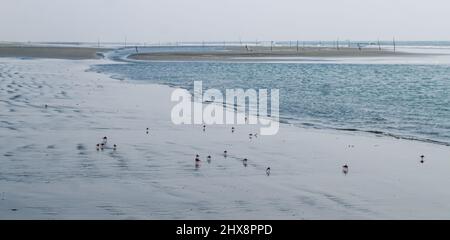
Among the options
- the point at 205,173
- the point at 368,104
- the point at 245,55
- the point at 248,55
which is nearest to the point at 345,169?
the point at 205,173

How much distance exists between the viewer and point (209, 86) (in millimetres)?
39656

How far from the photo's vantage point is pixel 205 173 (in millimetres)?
13500

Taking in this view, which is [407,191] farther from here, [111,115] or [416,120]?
[111,115]

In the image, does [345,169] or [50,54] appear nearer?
[345,169]

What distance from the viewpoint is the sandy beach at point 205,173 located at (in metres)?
10.6

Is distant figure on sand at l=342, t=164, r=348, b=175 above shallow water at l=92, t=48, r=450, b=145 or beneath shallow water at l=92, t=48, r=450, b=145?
beneath

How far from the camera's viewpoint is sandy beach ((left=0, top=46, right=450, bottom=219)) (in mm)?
10625

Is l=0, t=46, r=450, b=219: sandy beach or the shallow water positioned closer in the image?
l=0, t=46, r=450, b=219: sandy beach

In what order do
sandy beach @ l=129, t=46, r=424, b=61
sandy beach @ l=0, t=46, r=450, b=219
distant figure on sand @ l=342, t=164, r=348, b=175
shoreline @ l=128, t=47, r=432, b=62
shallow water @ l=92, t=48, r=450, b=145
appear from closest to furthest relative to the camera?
sandy beach @ l=0, t=46, r=450, b=219 < distant figure on sand @ l=342, t=164, r=348, b=175 < shallow water @ l=92, t=48, r=450, b=145 < shoreline @ l=128, t=47, r=432, b=62 < sandy beach @ l=129, t=46, r=424, b=61

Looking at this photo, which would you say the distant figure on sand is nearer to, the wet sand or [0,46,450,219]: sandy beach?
[0,46,450,219]: sandy beach

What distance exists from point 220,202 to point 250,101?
1962 centimetres

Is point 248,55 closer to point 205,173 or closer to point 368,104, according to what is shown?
point 368,104

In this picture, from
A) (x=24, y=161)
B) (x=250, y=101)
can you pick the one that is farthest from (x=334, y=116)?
(x=24, y=161)

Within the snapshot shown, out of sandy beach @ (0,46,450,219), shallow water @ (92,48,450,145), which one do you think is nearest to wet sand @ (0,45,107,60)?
shallow water @ (92,48,450,145)
